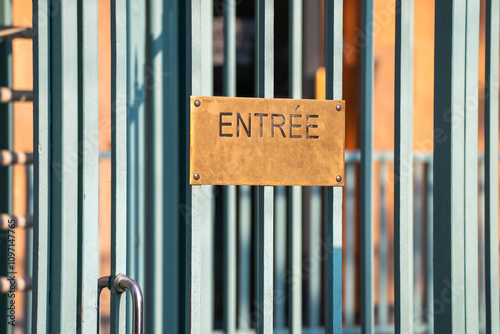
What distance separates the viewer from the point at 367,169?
69.5 inches

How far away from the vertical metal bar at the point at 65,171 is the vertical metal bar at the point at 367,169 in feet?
2.47

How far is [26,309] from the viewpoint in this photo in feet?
10.7

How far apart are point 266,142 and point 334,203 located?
0.78 ft

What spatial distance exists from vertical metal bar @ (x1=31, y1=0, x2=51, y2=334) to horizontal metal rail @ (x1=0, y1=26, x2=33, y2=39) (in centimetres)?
88

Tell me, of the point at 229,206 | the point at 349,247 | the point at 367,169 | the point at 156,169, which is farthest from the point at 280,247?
the point at 367,169

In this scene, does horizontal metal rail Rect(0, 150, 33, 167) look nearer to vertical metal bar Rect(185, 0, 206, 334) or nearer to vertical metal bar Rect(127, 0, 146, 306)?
vertical metal bar Rect(127, 0, 146, 306)

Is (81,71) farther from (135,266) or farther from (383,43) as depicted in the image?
(383,43)

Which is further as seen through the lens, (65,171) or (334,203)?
(334,203)

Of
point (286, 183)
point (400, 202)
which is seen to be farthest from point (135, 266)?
point (400, 202)

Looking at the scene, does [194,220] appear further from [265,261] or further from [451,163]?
[451,163]

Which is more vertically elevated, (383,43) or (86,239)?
(383,43)

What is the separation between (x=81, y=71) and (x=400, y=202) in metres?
0.88

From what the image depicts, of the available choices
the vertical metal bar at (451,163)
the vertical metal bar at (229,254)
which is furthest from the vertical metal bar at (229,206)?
the vertical metal bar at (451,163)

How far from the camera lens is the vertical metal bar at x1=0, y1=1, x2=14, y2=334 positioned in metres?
2.39
